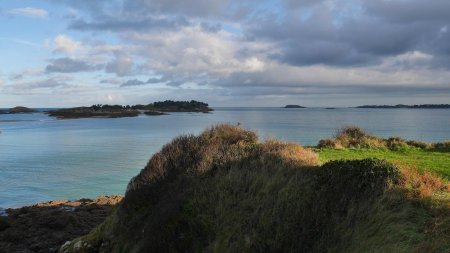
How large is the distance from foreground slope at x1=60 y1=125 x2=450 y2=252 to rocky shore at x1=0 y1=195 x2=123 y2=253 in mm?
2462

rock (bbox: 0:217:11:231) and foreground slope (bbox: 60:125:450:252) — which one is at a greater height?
foreground slope (bbox: 60:125:450:252)

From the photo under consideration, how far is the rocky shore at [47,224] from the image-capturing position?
16.1 m

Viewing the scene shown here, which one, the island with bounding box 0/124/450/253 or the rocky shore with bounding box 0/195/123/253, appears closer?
the island with bounding box 0/124/450/253

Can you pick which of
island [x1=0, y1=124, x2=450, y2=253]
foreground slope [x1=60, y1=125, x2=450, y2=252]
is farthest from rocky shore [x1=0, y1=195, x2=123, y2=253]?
foreground slope [x1=60, y1=125, x2=450, y2=252]

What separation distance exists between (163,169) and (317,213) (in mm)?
6301

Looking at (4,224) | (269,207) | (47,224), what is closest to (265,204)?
(269,207)

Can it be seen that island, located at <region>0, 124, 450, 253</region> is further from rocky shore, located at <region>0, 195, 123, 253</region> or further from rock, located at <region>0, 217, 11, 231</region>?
rock, located at <region>0, 217, 11, 231</region>

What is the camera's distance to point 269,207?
10.1 m

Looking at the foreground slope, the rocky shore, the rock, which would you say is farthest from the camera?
the rock

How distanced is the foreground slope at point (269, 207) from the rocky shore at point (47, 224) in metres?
2.46

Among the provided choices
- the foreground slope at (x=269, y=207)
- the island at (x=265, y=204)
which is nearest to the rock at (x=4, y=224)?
the island at (x=265, y=204)

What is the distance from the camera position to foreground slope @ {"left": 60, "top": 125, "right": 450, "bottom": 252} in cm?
816

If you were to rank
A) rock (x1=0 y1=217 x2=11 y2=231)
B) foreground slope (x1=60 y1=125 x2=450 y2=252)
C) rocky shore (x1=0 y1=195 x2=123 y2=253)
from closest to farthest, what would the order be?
foreground slope (x1=60 y1=125 x2=450 y2=252) < rocky shore (x1=0 y1=195 x2=123 y2=253) < rock (x1=0 y1=217 x2=11 y2=231)

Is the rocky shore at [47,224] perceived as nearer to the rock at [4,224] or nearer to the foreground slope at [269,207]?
the rock at [4,224]
